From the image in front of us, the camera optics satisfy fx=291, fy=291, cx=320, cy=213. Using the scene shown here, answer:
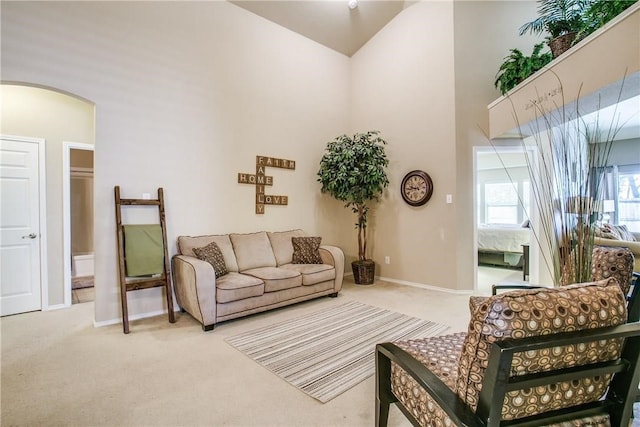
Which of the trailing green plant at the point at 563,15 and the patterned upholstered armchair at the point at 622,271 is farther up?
the trailing green plant at the point at 563,15

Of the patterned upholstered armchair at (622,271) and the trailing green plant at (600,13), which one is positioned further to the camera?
the trailing green plant at (600,13)

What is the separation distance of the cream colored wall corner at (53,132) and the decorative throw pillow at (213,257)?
1.83 m

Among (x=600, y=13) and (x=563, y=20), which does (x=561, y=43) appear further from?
(x=600, y=13)

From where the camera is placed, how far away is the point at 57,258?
3582 millimetres

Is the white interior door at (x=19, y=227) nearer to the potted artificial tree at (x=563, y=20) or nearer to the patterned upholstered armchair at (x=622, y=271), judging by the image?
the patterned upholstered armchair at (x=622, y=271)

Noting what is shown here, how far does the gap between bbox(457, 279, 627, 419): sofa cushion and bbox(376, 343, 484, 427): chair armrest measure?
0.03m

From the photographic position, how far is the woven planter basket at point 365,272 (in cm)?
461

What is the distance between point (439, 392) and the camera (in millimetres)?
1025

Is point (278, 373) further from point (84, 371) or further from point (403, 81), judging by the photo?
point (403, 81)

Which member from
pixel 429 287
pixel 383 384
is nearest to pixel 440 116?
pixel 429 287

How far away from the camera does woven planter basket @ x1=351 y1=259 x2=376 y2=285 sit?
4613 mm

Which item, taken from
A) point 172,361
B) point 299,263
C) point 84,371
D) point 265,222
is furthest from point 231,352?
point 265,222

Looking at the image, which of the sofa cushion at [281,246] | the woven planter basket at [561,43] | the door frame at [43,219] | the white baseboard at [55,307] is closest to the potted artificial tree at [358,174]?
the sofa cushion at [281,246]

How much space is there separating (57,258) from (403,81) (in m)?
5.40
